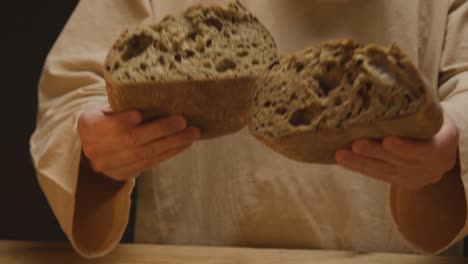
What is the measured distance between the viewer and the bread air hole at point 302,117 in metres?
0.92

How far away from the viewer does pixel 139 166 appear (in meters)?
1.13

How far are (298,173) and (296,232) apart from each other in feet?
0.39

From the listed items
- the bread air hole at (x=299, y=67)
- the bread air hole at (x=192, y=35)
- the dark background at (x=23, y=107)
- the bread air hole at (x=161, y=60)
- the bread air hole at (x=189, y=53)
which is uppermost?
the bread air hole at (x=299, y=67)

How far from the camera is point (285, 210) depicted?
4.62ft

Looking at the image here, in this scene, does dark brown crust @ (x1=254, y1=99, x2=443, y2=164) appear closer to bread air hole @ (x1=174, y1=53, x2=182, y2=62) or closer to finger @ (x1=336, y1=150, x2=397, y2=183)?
finger @ (x1=336, y1=150, x2=397, y2=183)

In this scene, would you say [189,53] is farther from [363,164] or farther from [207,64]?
[363,164]

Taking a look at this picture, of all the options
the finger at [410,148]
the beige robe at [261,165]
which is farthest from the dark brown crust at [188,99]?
the beige robe at [261,165]

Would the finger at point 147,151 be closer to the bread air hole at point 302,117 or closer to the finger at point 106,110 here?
the finger at point 106,110

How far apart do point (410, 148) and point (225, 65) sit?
10.9 inches

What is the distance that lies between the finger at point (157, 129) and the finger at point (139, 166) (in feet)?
0.16

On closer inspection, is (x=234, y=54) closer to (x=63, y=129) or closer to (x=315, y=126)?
(x=315, y=126)

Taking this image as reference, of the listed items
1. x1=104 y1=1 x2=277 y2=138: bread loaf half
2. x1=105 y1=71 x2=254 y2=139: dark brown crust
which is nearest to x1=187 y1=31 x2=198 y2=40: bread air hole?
x1=104 y1=1 x2=277 y2=138: bread loaf half

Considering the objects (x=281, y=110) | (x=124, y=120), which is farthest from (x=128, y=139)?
(x=281, y=110)

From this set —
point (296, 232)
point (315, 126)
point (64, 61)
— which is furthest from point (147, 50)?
point (296, 232)
